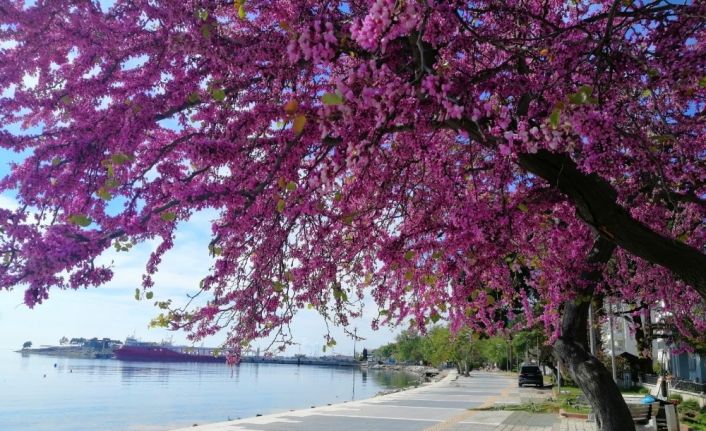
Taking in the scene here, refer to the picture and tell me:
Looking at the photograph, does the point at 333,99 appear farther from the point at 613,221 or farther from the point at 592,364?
the point at 592,364

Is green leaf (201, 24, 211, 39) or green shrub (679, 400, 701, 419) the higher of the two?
green leaf (201, 24, 211, 39)

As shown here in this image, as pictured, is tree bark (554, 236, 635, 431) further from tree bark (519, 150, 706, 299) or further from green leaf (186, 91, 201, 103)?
green leaf (186, 91, 201, 103)

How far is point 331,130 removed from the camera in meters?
3.49

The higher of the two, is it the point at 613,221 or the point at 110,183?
the point at 110,183

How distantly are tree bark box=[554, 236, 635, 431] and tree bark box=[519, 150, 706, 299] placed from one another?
2.27m

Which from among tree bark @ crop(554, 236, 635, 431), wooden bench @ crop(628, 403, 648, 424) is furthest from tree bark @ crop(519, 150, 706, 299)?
wooden bench @ crop(628, 403, 648, 424)

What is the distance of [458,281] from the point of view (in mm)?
6574

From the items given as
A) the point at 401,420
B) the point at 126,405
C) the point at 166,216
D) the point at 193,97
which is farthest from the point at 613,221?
the point at 126,405

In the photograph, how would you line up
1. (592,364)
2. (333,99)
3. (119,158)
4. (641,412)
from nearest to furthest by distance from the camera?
(333,99) < (119,158) < (592,364) < (641,412)

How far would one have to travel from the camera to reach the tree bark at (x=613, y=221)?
4.27m

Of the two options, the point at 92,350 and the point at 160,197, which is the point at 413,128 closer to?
the point at 160,197

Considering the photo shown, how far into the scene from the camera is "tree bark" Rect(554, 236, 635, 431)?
21.4ft

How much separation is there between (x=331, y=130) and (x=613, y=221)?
240 cm

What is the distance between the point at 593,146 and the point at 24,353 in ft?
683
